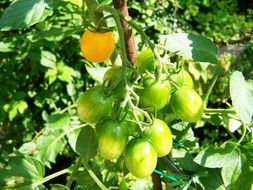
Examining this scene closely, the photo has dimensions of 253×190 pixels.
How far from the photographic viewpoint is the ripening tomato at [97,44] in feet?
2.52

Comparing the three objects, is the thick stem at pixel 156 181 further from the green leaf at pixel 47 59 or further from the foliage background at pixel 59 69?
the green leaf at pixel 47 59

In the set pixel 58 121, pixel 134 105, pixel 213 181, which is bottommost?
pixel 58 121

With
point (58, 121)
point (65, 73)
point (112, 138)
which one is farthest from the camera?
point (65, 73)

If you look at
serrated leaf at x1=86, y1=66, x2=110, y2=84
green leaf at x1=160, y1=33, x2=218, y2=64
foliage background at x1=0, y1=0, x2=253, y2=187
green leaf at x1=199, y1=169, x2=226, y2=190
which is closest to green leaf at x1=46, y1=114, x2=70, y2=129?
foliage background at x1=0, y1=0, x2=253, y2=187

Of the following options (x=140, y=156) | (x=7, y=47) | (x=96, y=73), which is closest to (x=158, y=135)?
(x=140, y=156)

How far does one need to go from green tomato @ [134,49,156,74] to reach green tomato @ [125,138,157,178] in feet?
0.37

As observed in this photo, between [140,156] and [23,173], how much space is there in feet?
0.91

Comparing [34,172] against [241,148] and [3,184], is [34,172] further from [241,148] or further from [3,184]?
[241,148]

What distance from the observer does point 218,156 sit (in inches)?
32.6

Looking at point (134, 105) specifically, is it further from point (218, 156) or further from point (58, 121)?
point (58, 121)

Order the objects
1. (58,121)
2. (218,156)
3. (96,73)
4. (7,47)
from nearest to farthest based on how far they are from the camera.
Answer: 1. (218,156)
2. (96,73)
3. (58,121)
4. (7,47)

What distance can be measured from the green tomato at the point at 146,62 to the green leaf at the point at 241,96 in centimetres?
12

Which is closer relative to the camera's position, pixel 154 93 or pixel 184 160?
pixel 154 93

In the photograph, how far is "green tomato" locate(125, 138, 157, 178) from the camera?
2.38 feet
